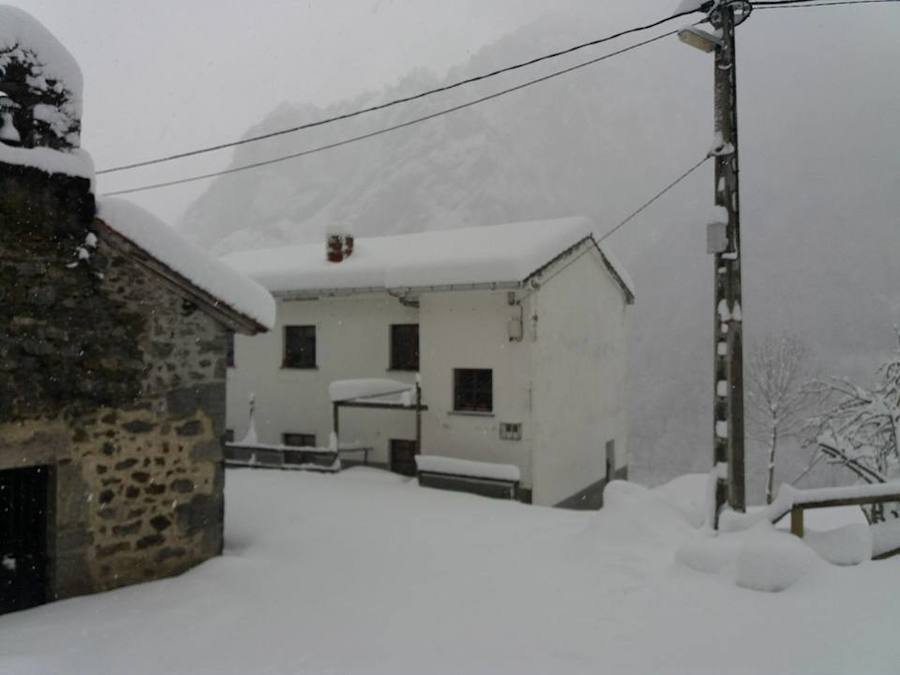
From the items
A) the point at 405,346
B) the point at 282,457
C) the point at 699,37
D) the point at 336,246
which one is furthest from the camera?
the point at 336,246

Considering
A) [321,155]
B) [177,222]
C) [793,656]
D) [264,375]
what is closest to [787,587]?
[793,656]

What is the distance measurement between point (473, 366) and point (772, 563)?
841cm

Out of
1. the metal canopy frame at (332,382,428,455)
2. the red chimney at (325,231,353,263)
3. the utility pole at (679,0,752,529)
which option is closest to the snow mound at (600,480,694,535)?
the utility pole at (679,0,752,529)

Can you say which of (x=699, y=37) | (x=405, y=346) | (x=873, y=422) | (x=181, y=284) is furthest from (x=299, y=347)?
(x=873, y=422)

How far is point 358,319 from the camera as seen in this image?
15867mm

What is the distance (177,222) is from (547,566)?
405ft

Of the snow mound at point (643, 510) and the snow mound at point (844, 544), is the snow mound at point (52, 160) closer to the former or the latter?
the snow mound at point (643, 510)

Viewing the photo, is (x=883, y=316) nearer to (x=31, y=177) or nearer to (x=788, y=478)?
(x=788, y=478)

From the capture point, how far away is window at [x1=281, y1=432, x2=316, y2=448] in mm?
16453

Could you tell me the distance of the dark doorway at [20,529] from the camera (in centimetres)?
638

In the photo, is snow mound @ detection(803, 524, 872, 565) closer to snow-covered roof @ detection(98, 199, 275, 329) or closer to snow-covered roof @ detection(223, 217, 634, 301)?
snow-covered roof @ detection(98, 199, 275, 329)

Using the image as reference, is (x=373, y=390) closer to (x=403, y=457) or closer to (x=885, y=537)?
(x=403, y=457)

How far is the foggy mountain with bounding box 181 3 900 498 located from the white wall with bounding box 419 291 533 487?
2991cm

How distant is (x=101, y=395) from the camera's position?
6.37 metres
